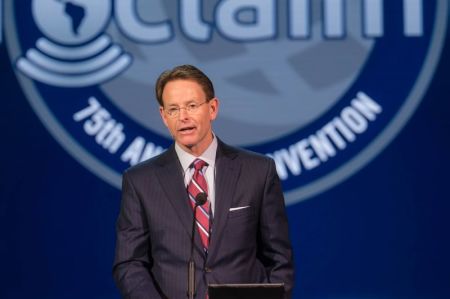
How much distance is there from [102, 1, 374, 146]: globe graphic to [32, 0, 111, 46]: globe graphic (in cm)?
25

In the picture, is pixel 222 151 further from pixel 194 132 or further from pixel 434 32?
pixel 434 32

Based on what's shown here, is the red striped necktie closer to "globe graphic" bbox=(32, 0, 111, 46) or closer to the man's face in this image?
the man's face

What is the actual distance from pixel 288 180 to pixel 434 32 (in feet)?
3.40

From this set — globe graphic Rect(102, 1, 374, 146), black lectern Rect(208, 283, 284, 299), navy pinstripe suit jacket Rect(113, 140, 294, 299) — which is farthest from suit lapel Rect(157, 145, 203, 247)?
globe graphic Rect(102, 1, 374, 146)

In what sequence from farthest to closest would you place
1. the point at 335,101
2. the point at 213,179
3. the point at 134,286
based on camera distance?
the point at 335,101 < the point at 213,179 < the point at 134,286

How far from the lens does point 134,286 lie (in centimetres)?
228

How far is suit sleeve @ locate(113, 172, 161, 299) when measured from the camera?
7.52 ft

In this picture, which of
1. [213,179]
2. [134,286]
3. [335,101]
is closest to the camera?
[134,286]

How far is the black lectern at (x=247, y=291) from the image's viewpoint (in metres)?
1.95

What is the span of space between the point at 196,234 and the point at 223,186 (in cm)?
16

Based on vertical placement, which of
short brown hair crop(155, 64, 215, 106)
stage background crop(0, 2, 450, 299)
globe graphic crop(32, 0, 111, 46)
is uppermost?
globe graphic crop(32, 0, 111, 46)

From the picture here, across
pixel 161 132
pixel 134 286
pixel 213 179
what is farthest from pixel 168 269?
pixel 161 132

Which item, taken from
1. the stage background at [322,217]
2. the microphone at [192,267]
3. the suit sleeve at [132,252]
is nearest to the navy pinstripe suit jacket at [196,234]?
the suit sleeve at [132,252]

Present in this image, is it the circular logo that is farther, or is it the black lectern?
the circular logo
